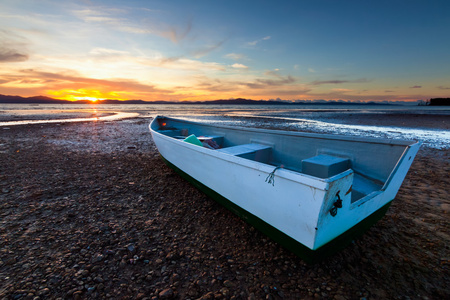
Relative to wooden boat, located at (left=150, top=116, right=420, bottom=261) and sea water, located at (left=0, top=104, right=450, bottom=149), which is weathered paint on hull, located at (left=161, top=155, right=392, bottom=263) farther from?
sea water, located at (left=0, top=104, right=450, bottom=149)

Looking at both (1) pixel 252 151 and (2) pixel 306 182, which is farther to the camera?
(1) pixel 252 151

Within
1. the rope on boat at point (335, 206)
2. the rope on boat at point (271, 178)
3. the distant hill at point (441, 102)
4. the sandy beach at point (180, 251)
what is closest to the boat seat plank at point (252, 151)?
the sandy beach at point (180, 251)

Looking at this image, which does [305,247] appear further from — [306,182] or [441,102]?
[441,102]

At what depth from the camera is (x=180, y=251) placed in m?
Answer: 3.11

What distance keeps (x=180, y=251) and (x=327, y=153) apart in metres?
3.62

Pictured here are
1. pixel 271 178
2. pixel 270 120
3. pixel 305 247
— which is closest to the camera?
pixel 305 247

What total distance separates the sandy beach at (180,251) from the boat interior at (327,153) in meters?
0.86

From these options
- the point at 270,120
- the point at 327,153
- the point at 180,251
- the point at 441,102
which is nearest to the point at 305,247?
the point at 180,251

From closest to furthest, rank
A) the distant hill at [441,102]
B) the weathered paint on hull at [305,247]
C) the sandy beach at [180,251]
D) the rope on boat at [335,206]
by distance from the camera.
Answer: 1. the rope on boat at [335,206]
2. the sandy beach at [180,251]
3. the weathered paint on hull at [305,247]
4. the distant hill at [441,102]

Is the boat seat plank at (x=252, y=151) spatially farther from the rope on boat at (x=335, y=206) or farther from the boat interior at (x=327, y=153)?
the rope on boat at (x=335, y=206)

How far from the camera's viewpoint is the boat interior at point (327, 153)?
3721 millimetres

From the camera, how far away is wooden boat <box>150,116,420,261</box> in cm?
236

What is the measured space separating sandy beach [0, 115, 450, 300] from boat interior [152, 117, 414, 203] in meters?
0.86

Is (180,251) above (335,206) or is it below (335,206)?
below
